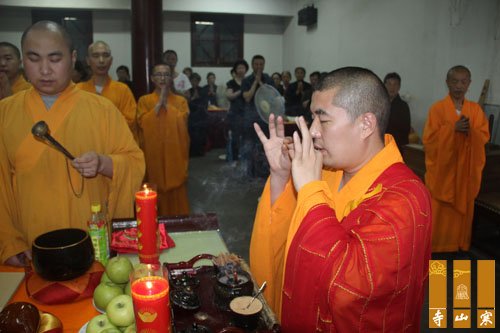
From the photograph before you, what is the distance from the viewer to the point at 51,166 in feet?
6.03

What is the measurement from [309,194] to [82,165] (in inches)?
39.0

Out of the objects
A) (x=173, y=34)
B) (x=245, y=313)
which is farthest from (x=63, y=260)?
(x=173, y=34)

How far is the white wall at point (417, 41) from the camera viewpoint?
480 cm

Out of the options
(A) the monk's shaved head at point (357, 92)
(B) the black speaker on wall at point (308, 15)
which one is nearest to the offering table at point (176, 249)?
(A) the monk's shaved head at point (357, 92)

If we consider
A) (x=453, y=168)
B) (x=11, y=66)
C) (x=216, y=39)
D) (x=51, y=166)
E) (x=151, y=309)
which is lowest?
(x=453, y=168)

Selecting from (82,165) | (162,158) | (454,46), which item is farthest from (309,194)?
(454,46)

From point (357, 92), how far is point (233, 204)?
13.9 ft

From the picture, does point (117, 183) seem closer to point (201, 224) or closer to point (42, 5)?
point (201, 224)

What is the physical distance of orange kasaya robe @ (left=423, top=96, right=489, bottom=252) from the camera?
12.5 feet

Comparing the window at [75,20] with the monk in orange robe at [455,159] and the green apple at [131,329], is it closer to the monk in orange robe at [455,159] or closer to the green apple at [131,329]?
the monk in orange robe at [455,159]

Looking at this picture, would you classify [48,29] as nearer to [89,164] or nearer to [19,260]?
[89,164]

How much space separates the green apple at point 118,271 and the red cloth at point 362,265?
461 mm

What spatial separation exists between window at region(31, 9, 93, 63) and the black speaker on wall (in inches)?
194

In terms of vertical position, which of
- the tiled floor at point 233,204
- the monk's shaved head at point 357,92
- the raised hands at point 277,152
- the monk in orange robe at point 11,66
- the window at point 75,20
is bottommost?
the tiled floor at point 233,204
